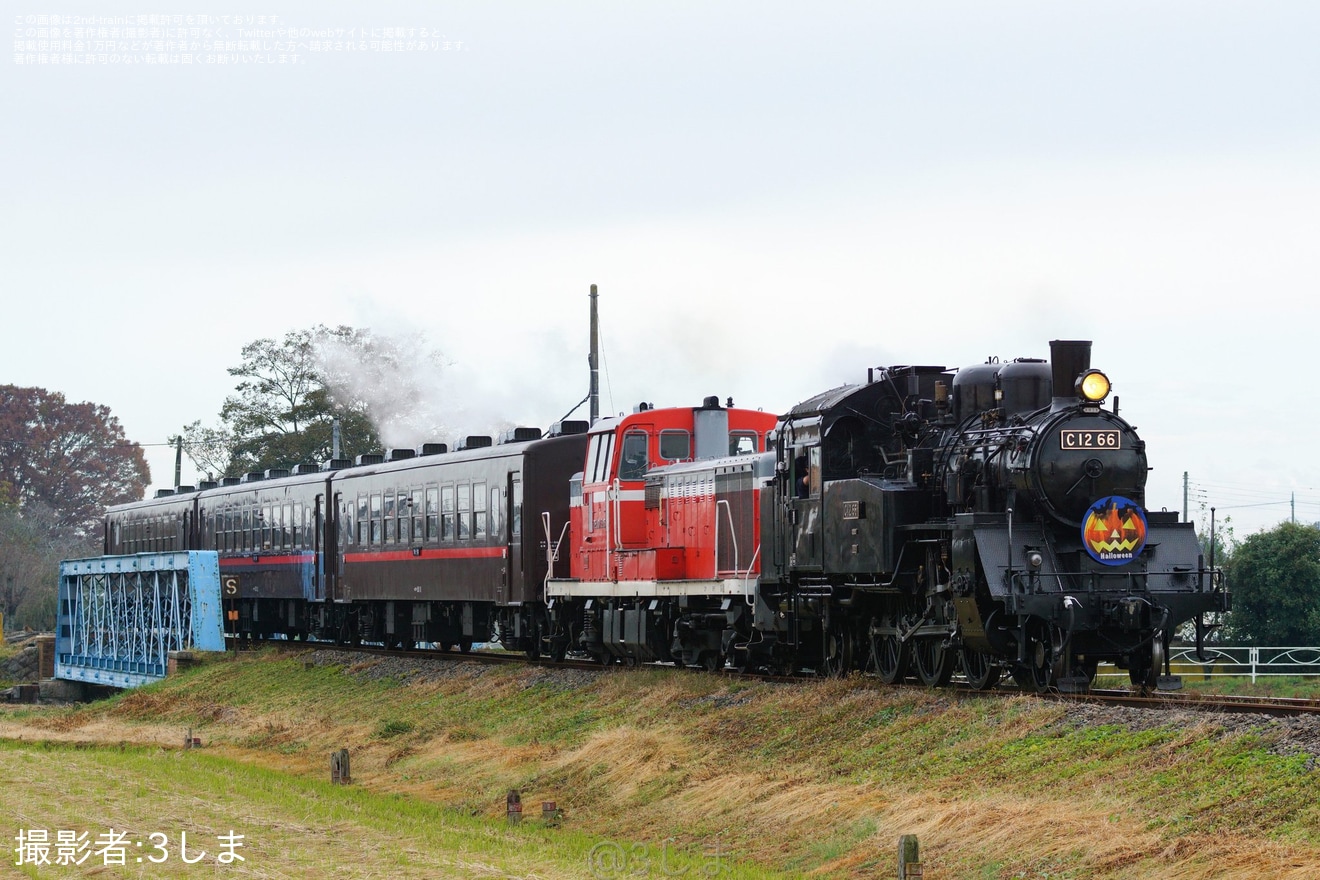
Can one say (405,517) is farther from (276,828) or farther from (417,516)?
(276,828)

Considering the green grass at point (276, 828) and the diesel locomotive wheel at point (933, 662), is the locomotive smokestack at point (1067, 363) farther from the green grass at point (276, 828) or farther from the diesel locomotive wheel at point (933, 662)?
the green grass at point (276, 828)

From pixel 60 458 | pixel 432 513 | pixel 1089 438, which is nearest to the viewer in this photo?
pixel 1089 438

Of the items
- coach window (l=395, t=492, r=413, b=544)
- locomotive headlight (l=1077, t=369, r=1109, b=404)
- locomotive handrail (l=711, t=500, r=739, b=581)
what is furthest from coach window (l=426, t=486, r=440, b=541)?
locomotive headlight (l=1077, t=369, r=1109, b=404)

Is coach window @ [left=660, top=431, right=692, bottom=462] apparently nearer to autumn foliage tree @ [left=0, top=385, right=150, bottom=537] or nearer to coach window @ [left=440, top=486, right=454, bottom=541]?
coach window @ [left=440, top=486, right=454, bottom=541]

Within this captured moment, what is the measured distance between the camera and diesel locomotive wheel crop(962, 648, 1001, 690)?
1769 centimetres

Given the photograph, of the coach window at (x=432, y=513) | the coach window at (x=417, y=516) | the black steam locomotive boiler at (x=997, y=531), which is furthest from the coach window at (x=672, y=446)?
the coach window at (x=417, y=516)

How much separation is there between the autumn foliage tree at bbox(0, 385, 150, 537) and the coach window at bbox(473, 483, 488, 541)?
8332 cm

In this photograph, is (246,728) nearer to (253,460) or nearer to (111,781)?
(111,781)

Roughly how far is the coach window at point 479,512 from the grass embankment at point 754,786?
4775mm

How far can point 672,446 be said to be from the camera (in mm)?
25797

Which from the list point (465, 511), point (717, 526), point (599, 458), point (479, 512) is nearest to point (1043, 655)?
point (717, 526)

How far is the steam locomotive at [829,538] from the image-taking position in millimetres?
16797

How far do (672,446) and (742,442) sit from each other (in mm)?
1130

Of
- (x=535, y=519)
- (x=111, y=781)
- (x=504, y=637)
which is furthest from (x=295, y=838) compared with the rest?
(x=504, y=637)
